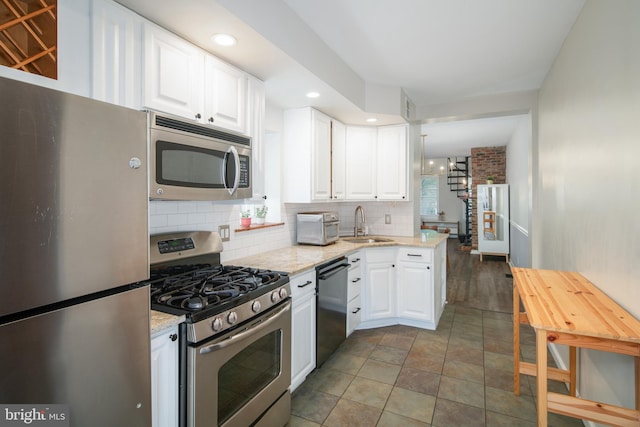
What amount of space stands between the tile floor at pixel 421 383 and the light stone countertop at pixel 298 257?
909 mm

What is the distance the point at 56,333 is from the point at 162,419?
0.70 m

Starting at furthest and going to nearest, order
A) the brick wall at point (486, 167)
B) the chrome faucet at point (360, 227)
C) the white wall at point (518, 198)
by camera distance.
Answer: the brick wall at point (486, 167), the white wall at point (518, 198), the chrome faucet at point (360, 227)

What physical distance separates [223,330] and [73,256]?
0.80m

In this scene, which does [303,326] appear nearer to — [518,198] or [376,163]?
[376,163]

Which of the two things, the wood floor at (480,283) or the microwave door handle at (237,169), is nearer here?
the microwave door handle at (237,169)

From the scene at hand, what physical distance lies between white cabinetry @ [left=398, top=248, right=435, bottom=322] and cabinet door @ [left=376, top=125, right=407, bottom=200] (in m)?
0.79

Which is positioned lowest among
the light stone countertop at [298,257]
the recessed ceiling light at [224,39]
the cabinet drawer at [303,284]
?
the cabinet drawer at [303,284]

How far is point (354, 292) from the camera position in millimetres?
3316

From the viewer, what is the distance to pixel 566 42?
256cm

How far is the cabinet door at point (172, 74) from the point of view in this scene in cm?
161

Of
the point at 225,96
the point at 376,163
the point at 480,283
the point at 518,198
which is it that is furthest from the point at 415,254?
the point at 518,198

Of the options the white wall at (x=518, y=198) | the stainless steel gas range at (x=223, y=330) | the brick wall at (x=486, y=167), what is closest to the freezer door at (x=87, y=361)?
the stainless steel gas range at (x=223, y=330)

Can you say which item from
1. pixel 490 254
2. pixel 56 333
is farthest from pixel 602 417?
pixel 490 254

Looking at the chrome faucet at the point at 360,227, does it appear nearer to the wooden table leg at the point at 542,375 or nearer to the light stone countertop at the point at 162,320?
→ the wooden table leg at the point at 542,375
